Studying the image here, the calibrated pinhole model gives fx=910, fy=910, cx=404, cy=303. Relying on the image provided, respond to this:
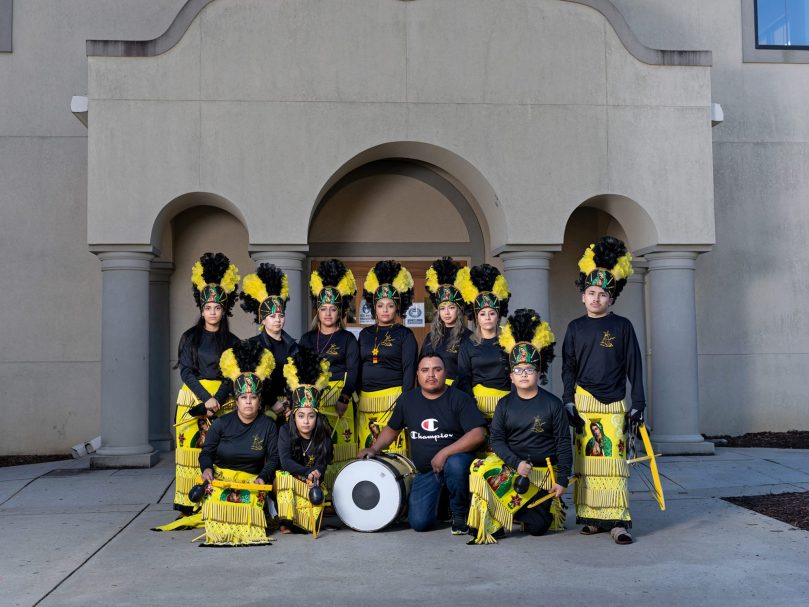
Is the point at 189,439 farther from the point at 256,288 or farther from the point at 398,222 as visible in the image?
the point at 398,222

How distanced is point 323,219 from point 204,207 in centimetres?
157

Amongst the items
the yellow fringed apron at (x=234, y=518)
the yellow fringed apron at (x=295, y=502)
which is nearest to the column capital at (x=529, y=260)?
the yellow fringed apron at (x=295, y=502)

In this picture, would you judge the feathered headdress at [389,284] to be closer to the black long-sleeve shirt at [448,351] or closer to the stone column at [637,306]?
the black long-sleeve shirt at [448,351]

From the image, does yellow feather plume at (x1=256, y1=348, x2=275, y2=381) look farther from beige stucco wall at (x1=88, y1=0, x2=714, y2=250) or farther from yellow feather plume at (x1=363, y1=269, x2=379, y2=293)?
beige stucco wall at (x1=88, y1=0, x2=714, y2=250)

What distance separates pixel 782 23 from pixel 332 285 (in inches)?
359

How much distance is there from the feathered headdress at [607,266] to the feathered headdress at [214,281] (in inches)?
112

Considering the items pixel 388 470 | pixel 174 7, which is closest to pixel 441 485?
pixel 388 470

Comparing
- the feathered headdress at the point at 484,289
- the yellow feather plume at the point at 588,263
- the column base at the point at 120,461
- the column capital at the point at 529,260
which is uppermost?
the column capital at the point at 529,260

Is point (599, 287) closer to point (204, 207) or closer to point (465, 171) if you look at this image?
point (465, 171)

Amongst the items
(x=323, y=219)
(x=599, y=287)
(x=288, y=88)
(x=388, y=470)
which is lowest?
(x=388, y=470)

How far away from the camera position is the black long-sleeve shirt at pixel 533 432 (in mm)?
6297

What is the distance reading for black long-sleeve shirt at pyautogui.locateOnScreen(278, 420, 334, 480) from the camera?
21.4 feet

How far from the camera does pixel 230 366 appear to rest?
6613 millimetres

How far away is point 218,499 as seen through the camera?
6359mm
